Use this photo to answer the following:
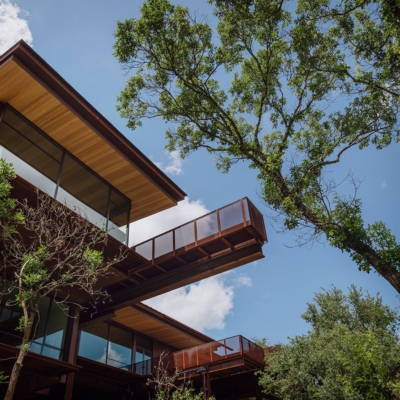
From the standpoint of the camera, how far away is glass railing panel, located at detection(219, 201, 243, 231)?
11688mm

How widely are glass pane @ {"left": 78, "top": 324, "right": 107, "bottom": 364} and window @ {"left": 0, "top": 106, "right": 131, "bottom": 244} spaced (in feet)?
19.5

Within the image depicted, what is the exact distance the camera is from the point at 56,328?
1195 cm

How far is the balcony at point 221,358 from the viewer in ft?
49.9

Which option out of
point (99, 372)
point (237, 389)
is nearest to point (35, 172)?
point (99, 372)

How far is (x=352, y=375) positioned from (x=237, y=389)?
7290mm

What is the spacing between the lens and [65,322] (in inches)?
492

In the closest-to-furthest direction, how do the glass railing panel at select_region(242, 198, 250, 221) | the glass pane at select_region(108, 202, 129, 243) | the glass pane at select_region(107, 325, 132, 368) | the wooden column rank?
the glass railing panel at select_region(242, 198, 250, 221) → the wooden column → the glass pane at select_region(108, 202, 129, 243) → the glass pane at select_region(107, 325, 132, 368)

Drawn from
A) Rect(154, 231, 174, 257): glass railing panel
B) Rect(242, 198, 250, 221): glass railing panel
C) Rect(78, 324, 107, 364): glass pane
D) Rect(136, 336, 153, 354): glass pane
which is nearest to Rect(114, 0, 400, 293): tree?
Rect(242, 198, 250, 221): glass railing panel

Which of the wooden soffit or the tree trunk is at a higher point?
the wooden soffit

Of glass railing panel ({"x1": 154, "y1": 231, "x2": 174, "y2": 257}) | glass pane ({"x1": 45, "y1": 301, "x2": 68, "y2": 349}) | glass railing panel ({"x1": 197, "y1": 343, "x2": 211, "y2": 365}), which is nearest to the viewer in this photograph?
glass pane ({"x1": 45, "y1": 301, "x2": 68, "y2": 349})

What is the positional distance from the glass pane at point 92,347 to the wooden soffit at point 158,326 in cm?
139

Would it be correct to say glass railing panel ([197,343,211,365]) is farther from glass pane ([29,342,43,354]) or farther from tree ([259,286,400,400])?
glass pane ([29,342,43,354])

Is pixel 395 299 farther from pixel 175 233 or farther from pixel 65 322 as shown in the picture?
pixel 65 322

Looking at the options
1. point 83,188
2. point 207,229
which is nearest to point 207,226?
point 207,229
